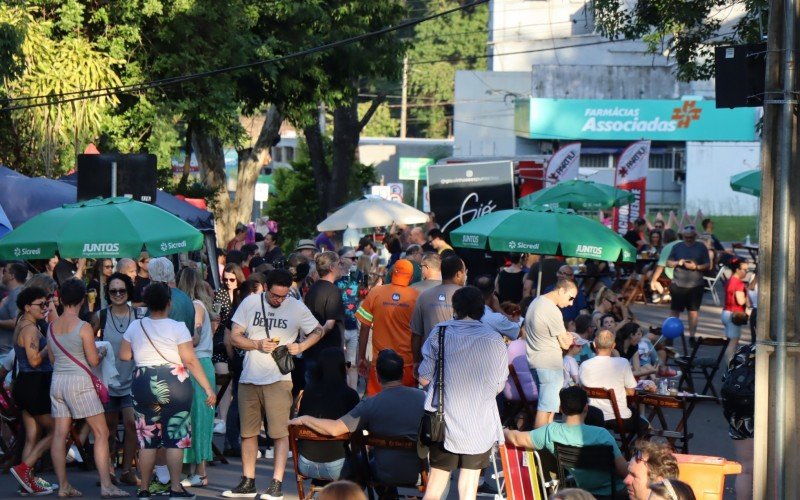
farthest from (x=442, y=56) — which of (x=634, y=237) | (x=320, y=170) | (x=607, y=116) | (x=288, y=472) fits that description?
(x=288, y=472)

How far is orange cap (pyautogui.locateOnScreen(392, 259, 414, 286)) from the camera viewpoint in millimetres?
11188

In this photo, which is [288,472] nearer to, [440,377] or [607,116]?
[440,377]

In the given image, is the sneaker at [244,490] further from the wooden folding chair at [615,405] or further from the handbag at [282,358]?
the wooden folding chair at [615,405]

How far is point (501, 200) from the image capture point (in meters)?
24.7

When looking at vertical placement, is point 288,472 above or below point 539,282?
below

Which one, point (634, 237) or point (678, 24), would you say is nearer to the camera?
point (678, 24)

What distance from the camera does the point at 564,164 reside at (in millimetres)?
32375

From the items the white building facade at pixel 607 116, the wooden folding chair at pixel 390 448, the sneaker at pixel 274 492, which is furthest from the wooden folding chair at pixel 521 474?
the white building facade at pixel 607 116

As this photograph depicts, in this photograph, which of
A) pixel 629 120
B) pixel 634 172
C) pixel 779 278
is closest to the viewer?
pixel 779 278

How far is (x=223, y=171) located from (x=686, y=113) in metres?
32.6

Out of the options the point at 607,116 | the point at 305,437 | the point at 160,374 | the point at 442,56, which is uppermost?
the point at 442,56

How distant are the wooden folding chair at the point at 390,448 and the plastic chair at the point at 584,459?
898mm

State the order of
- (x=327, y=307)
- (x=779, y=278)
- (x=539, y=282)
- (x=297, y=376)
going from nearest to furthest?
(x=779, y=278), (x=327, y=307), (x=297, y=376), (x=539, y=282)

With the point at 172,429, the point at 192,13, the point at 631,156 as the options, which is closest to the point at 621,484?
the point at 172,429
